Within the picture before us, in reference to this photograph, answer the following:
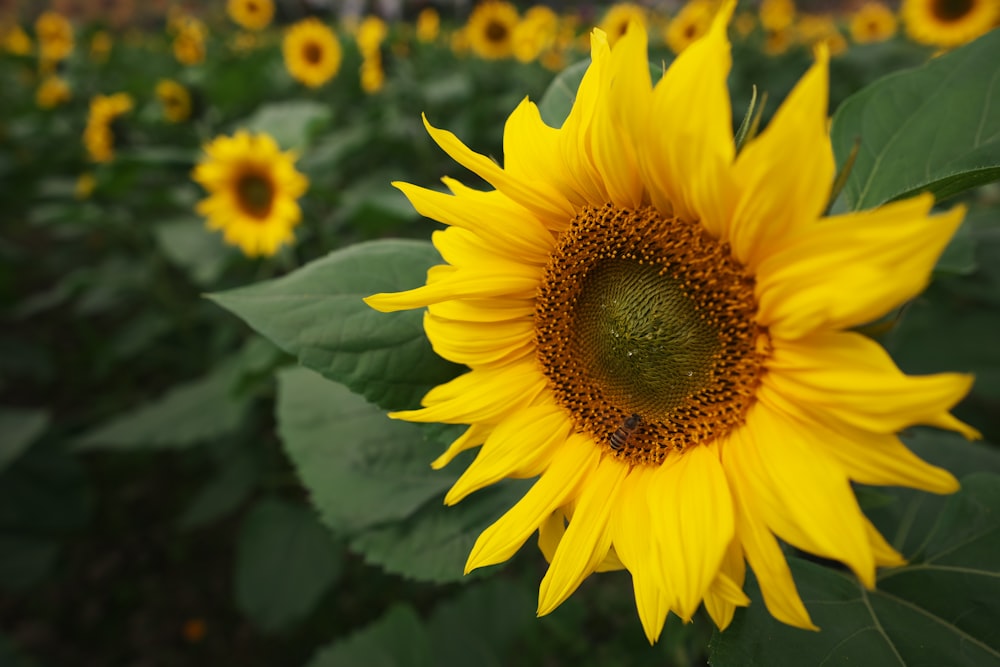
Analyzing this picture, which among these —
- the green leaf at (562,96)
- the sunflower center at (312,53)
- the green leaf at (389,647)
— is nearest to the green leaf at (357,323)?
the green leaf at (562,96)

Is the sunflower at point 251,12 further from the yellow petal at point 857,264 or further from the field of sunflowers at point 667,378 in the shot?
the yellow petal at point 857,264

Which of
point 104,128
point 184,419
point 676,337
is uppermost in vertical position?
point 676,337

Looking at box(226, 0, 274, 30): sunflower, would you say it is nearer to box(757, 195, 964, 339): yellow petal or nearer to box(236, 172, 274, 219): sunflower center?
box(236, 172, 274, 219): sunflower center

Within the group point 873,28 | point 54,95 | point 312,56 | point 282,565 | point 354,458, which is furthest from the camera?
point 873,28

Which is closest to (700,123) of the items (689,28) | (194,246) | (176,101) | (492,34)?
(194,246)

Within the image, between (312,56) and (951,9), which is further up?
(951,9)

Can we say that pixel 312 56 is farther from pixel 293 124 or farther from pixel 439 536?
pixel 439 536

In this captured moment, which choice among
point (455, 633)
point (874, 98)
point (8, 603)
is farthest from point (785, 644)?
point (8, 603)

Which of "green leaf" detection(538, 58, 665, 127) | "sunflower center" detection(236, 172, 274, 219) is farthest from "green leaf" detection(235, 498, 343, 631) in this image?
"green leaf" detection(538, 58, 665, 127)
